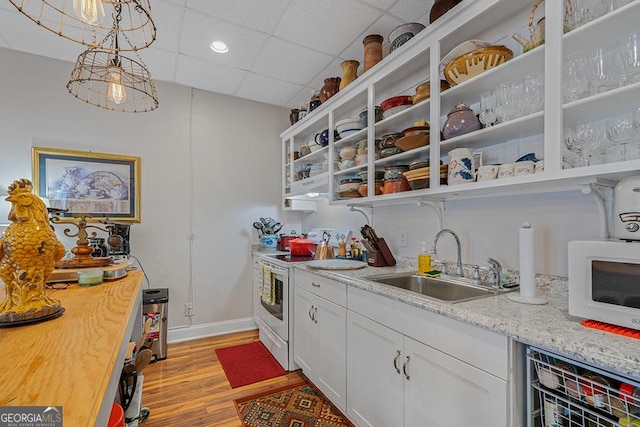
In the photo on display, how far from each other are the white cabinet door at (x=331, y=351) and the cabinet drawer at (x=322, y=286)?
0.14 ft

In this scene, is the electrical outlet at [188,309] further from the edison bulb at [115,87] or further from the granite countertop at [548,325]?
the granite countertop at [548,325]

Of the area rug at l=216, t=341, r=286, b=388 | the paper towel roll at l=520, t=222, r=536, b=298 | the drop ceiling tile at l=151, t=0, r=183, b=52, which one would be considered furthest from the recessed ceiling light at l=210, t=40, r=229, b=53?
Result: the area rug at l=216, t=341, r=286, b=388

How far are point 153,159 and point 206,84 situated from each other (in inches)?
37.6

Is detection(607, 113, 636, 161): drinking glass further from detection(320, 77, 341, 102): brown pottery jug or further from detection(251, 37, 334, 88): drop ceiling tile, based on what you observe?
detection(251, 37, 334, 88): drop ceiling tile

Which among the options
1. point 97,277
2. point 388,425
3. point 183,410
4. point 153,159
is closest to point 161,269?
point 153,159

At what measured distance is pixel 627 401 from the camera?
76cm

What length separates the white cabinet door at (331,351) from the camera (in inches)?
71.1

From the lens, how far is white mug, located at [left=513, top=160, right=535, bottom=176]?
49.4 inches

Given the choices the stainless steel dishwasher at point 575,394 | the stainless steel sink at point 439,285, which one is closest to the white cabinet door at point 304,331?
the stainless steel sink at point 439,285

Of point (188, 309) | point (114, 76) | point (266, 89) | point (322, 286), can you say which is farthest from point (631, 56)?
point (188, 309)

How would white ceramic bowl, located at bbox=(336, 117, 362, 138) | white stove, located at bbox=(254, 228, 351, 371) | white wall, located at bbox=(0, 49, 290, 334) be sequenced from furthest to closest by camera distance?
white wall, located at bbox=(0, 49, 290, 334) < white stove, located at bbox=(254, 228, 351, 371) < white ceramic bowl, located at bbox=(336, 117, 362, 138)

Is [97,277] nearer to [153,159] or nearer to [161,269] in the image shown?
[161,269]
